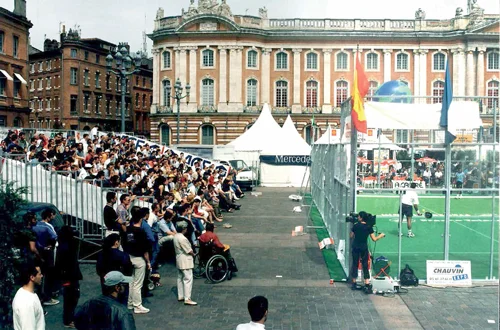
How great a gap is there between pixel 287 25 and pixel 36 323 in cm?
5607

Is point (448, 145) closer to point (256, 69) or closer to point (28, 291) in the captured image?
point (28, 291)

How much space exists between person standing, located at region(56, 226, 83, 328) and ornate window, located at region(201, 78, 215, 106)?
5062 centimetres

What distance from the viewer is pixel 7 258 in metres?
8.09

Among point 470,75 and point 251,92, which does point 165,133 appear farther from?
point 470,75

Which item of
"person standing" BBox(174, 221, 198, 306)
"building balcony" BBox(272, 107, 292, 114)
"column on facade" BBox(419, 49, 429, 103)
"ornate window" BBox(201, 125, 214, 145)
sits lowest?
"person standing" BBox(174, 221, 198, 306)

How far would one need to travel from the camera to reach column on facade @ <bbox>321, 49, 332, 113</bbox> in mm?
59219

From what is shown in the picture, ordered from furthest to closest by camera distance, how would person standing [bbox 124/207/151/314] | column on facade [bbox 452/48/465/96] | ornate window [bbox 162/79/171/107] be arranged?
ornate window [bbox 162/79/171/107] → column on facade [bbox 452/48/465/96] → person standing [bbox 124/207/151/314]

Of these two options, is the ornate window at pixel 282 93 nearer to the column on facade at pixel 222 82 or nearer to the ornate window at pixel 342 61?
the column on facade at pixel 222 82

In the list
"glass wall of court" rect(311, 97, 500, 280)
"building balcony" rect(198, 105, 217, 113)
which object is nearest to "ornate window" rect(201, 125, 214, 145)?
"building balcony" rect(198, 105, 217, 113)

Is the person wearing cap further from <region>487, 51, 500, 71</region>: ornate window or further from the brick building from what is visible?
<region>487, 51, 500, 71</region>: ornate window

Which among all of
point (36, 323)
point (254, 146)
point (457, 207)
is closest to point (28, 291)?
point (36, 323)

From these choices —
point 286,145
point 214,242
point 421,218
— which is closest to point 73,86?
point 286,145

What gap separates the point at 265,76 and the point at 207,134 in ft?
28.0

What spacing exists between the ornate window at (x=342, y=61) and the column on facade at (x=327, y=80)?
0.81 m
